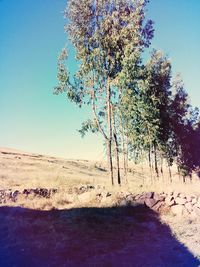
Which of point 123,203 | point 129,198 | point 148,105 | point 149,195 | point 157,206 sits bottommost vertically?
point 157,206

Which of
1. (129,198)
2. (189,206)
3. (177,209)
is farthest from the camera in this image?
(129,198)

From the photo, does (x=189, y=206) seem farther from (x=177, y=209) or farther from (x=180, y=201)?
(x=177, y=209)

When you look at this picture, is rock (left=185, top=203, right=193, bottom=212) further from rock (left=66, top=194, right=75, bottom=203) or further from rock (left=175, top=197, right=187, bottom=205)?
rock (left=66, top=194, right=75, bottom=203)

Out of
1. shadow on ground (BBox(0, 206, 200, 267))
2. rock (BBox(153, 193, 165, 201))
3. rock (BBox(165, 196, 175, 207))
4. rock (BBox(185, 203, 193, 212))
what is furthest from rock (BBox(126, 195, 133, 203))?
rock (BBox(185, 203, 193, 212))

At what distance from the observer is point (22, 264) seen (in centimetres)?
921

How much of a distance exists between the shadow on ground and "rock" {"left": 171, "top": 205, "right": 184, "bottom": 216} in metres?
1.08

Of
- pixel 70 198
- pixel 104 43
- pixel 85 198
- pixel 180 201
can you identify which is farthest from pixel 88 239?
pixel 104 43

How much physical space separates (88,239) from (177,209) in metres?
5.88

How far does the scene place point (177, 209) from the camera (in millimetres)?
15617

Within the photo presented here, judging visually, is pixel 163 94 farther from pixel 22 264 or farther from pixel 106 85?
pixel 22 264

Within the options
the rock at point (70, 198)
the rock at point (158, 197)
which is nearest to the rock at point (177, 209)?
the rock at point (158, 197)

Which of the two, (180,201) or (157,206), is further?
(180,201)

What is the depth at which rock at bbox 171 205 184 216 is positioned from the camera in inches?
607

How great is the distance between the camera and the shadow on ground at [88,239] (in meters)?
9.54
